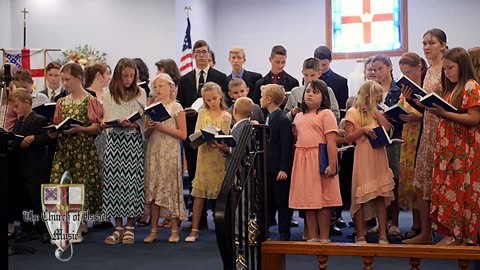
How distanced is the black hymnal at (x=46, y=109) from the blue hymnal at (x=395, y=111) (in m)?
Answer: 2.63

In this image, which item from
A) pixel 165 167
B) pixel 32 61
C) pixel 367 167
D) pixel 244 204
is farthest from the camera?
pixel 32 61

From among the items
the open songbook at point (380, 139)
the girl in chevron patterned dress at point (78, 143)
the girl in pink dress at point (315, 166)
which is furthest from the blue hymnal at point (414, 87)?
the girl in chevron patterned dress at point (78, 143)

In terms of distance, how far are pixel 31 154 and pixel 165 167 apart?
1.15 metres

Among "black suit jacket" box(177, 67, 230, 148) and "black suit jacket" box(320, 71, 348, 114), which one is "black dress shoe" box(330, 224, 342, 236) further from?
"black suit jacket" box(177, 67, 230, 148)

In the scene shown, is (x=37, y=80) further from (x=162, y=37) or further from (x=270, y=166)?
(x=270, y=166)

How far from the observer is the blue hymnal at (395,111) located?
425cm

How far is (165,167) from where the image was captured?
4965mm

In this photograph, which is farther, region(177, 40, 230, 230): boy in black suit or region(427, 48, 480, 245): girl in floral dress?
region(177, 40, 230, 230): boy in black suit

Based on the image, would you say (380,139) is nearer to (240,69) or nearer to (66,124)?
(240,69)

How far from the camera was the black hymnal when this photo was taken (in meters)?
4.96

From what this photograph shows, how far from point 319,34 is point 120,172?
7.90m

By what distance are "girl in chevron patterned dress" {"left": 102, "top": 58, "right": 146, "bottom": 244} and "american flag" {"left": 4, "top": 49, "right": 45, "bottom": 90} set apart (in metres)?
6.26

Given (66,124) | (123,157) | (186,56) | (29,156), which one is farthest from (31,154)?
(186,56)

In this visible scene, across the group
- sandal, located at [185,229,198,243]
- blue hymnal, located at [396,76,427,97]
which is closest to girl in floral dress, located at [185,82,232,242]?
sandal, located at [185,229,198,243]
